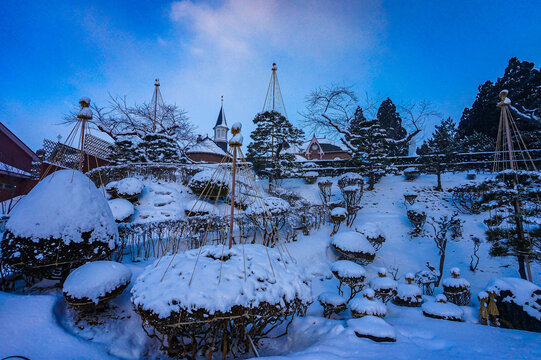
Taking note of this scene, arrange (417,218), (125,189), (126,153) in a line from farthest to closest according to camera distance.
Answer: (126,153) → (417,218) → (125,189)

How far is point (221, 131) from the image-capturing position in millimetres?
42031

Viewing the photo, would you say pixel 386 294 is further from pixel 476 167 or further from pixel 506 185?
pixel 476 167

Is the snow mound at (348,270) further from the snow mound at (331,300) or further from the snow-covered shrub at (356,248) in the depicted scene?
the snow-covered shrub at (356,248)

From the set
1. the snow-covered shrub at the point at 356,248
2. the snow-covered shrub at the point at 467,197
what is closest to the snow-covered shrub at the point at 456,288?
the snow-covered shrub at the point at 356,248

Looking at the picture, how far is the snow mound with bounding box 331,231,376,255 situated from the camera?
7.86 m

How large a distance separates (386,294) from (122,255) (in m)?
7.07

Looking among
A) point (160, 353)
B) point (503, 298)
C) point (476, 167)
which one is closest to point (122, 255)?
point (160, 353)

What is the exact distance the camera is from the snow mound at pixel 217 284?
2607mm

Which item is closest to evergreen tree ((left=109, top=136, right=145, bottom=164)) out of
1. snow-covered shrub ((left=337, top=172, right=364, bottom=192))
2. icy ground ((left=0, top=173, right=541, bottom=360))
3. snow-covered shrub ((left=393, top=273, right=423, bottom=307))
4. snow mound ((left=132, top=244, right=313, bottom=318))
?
icy ground ((left=0, top=173, right=541, bottom=360))

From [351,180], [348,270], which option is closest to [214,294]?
[348,270]

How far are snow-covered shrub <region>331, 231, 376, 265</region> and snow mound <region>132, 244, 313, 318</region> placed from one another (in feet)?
16.6

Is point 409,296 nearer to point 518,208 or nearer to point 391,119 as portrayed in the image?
point 518,208

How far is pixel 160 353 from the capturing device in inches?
138

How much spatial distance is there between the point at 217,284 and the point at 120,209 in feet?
23.1
